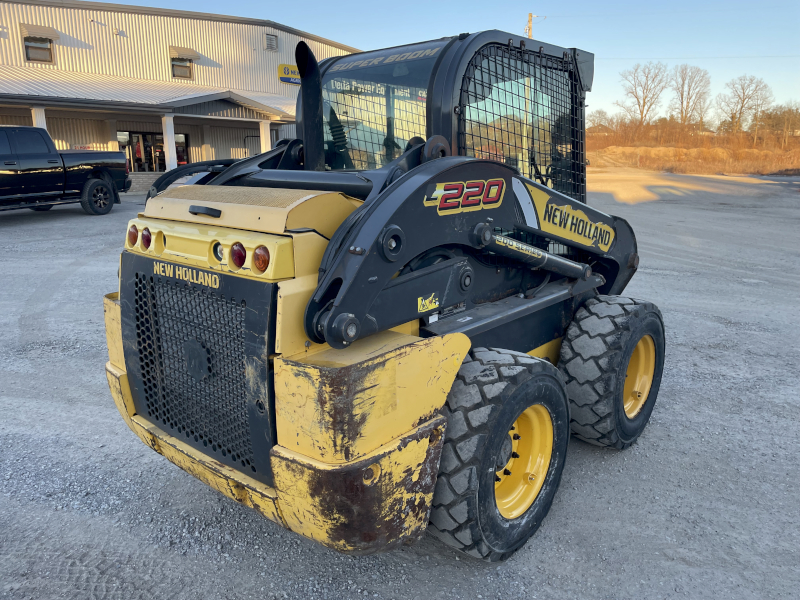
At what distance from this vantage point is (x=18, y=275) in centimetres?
882

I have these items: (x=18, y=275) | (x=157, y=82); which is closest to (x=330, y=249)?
(x=18, y=275)

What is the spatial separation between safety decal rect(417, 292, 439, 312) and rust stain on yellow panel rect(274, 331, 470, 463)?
0.68 ft

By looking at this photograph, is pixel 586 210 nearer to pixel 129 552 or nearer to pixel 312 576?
pixel 312 576

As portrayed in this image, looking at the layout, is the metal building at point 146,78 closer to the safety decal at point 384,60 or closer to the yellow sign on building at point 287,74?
the yellow sign on building at point 287,74

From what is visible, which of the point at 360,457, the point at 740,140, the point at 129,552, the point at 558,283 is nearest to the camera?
the point at 360,457

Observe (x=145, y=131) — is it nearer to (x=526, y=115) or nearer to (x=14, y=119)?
(x=14, y=119)

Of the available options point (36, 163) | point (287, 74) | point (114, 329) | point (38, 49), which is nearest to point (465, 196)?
point (114, 329)

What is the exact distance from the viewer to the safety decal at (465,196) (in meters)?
2.54

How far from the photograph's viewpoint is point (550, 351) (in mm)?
3717

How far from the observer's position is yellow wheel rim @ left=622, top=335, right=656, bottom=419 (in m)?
3.99

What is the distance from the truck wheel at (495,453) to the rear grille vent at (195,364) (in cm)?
85

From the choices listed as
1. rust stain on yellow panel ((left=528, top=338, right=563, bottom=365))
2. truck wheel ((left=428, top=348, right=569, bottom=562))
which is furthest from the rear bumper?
rust stain on yellow panel ((left=528, top=338, right=563, bottom=365))

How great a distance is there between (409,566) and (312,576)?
17.3 inches

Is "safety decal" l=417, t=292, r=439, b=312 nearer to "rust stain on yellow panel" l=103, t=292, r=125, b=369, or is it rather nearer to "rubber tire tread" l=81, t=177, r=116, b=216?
"rust stain on yellow panel" l=103, t=292, r=125, b=369
